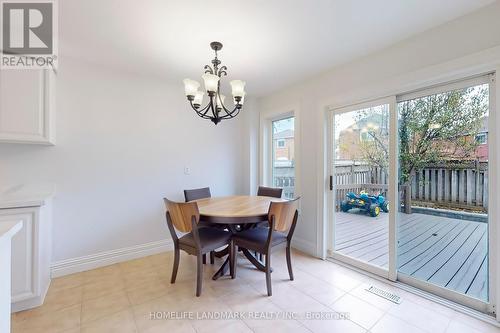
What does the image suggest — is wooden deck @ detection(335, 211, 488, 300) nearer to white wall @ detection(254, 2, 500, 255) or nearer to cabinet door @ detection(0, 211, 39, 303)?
white wall @ detection(254, 2, 500, 255)

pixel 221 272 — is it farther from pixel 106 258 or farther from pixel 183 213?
pixel 106 258

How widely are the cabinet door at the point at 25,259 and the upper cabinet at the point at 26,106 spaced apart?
2.28ft

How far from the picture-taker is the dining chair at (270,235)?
1.99 m

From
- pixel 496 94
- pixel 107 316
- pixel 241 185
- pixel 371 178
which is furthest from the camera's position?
pixel 241 185

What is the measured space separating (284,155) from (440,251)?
7.17ft

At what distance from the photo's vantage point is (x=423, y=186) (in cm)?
212

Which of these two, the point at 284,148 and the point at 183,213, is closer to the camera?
the point at 183,213

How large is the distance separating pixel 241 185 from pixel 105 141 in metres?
2.11

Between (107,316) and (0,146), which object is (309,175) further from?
(0,146)

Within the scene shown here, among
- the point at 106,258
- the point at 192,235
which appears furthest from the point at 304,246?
the point at 106,258

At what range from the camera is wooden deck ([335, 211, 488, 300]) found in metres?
1.81

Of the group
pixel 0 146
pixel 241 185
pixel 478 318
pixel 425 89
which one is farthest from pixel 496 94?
pixel 0 146

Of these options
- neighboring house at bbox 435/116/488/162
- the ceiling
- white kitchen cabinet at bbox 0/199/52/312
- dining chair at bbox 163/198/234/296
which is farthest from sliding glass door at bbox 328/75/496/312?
white kitchen cabinet at bbox 0/199/52/312

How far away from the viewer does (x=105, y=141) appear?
2.62 meters
